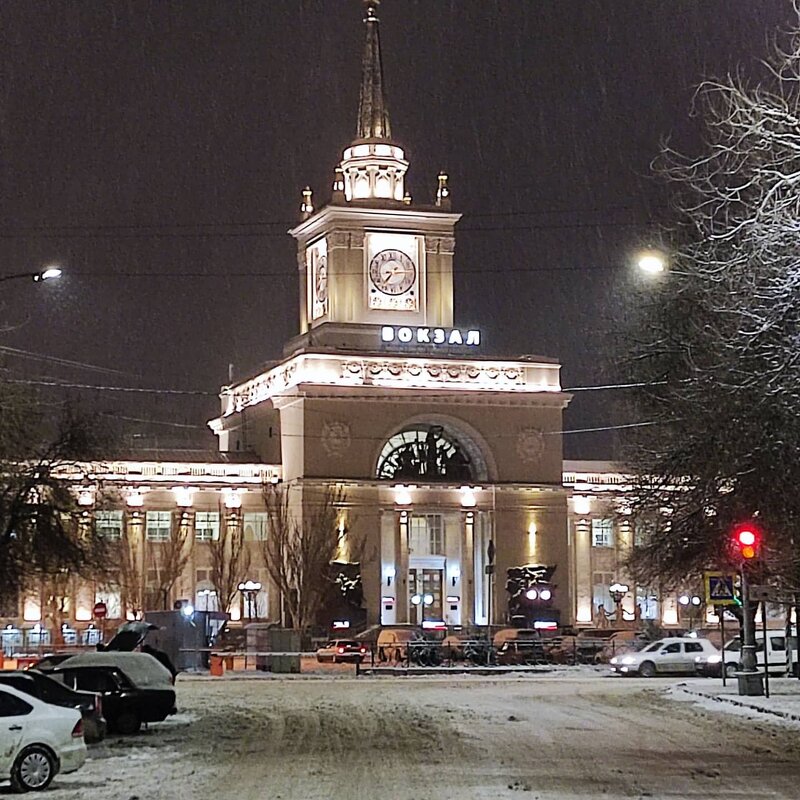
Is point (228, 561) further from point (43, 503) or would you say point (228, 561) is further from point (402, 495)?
point (43, 503)

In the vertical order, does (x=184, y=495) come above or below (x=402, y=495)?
above

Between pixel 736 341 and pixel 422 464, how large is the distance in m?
79.2

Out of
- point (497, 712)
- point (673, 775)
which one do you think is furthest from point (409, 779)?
point (497, 712)

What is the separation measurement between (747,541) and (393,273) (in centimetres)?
7615

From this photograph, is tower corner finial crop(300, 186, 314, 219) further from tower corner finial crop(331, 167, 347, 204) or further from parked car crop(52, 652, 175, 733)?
parked car crop(52, 652, 175, 733)

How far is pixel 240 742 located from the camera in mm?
30297

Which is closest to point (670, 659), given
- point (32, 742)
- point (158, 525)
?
point (32, 742)

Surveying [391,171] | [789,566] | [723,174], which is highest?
[391,171]

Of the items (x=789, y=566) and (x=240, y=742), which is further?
(x=789, y=566)

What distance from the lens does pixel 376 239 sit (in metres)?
110

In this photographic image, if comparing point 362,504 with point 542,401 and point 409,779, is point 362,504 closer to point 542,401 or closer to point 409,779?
point 542,401

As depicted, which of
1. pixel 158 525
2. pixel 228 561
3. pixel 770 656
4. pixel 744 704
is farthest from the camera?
pixel 158 525

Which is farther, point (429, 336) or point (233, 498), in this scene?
point (429, 336)

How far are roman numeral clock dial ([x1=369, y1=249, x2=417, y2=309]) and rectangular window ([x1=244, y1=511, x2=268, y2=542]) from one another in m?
15.1
